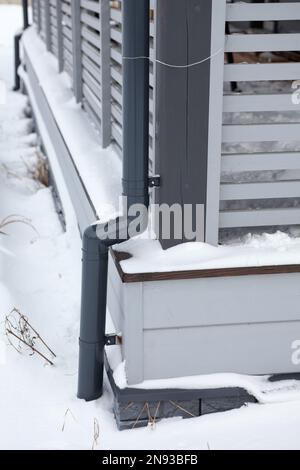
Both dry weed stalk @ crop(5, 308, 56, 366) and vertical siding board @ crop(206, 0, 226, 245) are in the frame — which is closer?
vertical siding board @ crop(206, 0, 226, 245)

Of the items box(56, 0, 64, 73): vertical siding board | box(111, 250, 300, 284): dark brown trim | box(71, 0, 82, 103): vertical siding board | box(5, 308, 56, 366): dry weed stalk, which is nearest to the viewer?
box(111, 250, 300, 284): dark brown trim

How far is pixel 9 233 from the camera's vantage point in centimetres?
533

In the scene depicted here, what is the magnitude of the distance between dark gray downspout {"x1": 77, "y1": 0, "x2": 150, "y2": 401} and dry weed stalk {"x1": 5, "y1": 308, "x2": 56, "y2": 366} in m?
0.38

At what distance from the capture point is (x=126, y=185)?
2.92m

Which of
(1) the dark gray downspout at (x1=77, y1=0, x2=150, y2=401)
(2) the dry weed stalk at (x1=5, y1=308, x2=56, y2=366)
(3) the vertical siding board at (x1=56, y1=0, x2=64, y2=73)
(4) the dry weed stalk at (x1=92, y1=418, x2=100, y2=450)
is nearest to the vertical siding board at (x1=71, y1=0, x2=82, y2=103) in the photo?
(3) the vertical siding board at (x1=56, y1=0, x2=64, y2=73)

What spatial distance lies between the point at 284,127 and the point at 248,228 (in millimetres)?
506

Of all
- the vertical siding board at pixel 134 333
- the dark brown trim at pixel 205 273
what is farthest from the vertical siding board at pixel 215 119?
the vertical siding board at pixel 134 333

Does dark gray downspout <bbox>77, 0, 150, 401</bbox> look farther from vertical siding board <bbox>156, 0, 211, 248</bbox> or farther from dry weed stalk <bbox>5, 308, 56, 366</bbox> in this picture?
dry weed stalk <bbox>5, 308, 56, 366</bbox>

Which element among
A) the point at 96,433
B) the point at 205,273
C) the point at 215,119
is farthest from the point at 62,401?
the point at 215,119

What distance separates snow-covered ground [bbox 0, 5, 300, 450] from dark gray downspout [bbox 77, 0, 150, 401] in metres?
0.19

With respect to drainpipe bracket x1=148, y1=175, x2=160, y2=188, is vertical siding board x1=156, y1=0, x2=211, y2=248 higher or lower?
higher

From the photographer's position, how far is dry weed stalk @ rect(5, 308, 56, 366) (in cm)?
349

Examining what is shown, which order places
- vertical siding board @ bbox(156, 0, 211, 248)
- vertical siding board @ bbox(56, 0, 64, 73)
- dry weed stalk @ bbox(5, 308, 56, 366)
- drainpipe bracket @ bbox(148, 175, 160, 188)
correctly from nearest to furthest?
vertical siding board @ bbox(156, 0, 211, 248) → drainpipe bracket @ bbox(148, 175, 160, 188) → dry weed stalk @ bbox(5, 308, 56, 366) → vertical siding board @ bbox(56, 0, 64, 73)

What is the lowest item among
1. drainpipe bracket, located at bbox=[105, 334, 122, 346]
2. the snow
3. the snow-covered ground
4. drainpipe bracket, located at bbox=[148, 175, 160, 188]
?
the snow-covered ground
